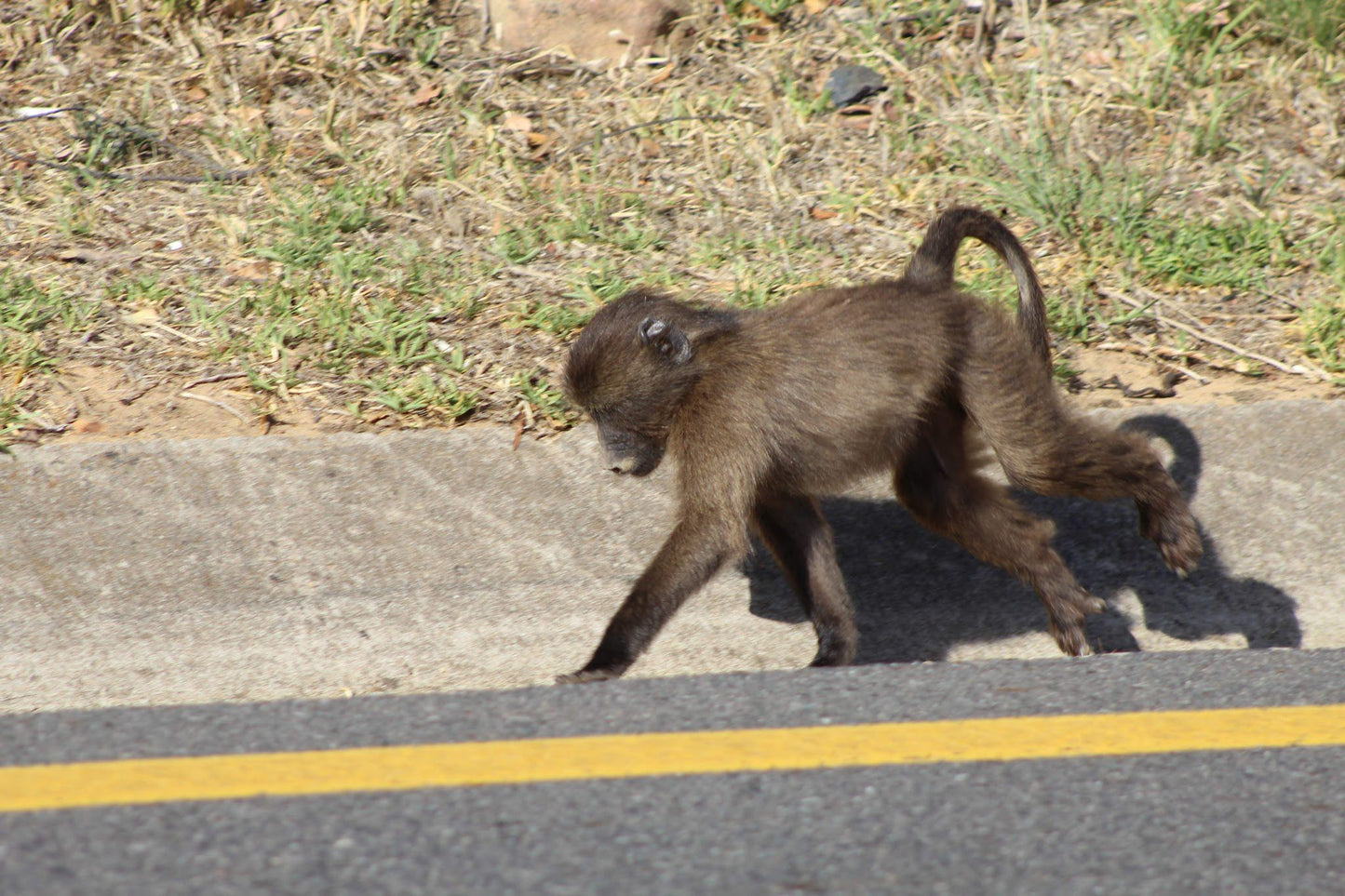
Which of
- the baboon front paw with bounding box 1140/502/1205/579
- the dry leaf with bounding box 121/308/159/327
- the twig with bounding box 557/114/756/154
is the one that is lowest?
the dry leaf with bounding box 121/308/159/327

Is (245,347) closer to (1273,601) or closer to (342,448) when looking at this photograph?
(342,448)

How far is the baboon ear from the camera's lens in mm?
4273

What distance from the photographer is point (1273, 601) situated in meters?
4.60

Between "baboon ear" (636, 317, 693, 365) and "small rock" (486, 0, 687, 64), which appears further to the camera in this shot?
"small rock" (486, 0, 687, 64)

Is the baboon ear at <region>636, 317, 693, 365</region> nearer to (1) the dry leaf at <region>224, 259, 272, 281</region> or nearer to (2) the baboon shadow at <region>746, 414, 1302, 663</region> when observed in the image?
(2) the baboon shadow at <region>746, 414, 1302, 663</region>

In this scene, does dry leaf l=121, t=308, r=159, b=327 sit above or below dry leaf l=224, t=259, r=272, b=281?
below

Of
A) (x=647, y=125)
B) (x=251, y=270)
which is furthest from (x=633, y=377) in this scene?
(x=647, y=125)

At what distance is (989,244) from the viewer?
15.7ft

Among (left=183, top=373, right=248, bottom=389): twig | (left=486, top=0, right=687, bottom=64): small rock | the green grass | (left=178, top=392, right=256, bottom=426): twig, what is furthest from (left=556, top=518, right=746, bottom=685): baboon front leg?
the green grass

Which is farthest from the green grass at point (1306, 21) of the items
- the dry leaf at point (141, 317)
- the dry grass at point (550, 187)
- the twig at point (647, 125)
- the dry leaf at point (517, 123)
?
the dry leaf at point (141, 317)

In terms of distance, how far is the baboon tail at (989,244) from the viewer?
15.3 ft

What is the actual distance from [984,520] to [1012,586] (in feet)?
1.36

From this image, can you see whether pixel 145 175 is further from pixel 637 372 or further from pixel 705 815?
pixel 705 815

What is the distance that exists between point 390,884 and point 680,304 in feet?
8.11
